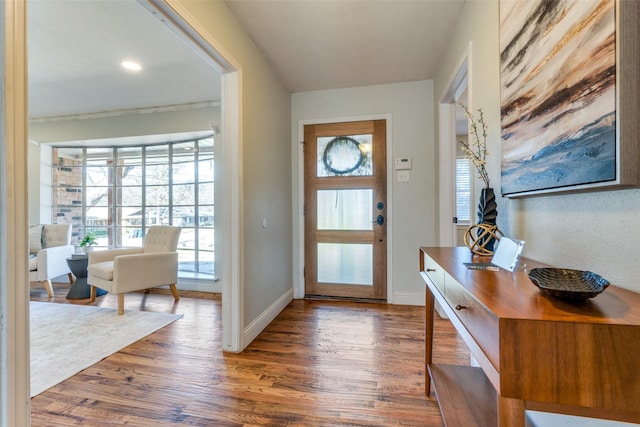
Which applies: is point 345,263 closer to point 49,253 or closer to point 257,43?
point 257,43

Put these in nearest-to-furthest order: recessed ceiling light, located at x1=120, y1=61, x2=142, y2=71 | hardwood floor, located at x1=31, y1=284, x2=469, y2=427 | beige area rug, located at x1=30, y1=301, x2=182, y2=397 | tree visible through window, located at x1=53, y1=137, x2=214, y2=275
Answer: hardwood floor, located at x1=31, y1=284, x2=469, y2=427
beige area rug, located at x1=30, y1=301, x2=182, y2=397
recessed ceiling light, located at x1=120, y1=61, x2=142, y2=71
tree visible through window, located at x1=53, y1=137, x2=214, y2=275

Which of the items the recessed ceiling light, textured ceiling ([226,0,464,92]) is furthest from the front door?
the recessed ceiling light

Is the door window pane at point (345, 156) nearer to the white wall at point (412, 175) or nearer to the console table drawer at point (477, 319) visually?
the white wall at point (412, 175)

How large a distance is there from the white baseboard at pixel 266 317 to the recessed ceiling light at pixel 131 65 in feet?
8.99

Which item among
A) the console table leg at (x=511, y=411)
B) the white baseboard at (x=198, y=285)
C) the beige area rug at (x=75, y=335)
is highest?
the console table leg at (x=511, y=411)

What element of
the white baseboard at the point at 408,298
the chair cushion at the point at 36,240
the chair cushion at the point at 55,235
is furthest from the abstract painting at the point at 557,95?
the chair cushion at the point at 36,240

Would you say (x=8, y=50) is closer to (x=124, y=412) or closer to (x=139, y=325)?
(x=124, y=412)

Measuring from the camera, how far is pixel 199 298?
342 centimetres

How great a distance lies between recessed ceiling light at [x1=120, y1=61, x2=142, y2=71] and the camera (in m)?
2.66

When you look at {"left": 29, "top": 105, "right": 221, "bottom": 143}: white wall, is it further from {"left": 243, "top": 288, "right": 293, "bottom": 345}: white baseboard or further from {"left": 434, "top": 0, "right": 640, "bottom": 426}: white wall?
{"left": 434, "top": 0, "right": 640, "bottom": 426}: white wall

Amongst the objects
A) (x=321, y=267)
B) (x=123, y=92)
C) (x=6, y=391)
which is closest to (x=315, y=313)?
(x=321, y=267)

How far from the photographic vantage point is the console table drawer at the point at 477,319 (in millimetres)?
572

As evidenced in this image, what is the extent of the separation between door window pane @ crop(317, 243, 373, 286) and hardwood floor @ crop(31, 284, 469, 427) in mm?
632

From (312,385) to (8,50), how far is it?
1963 mm
